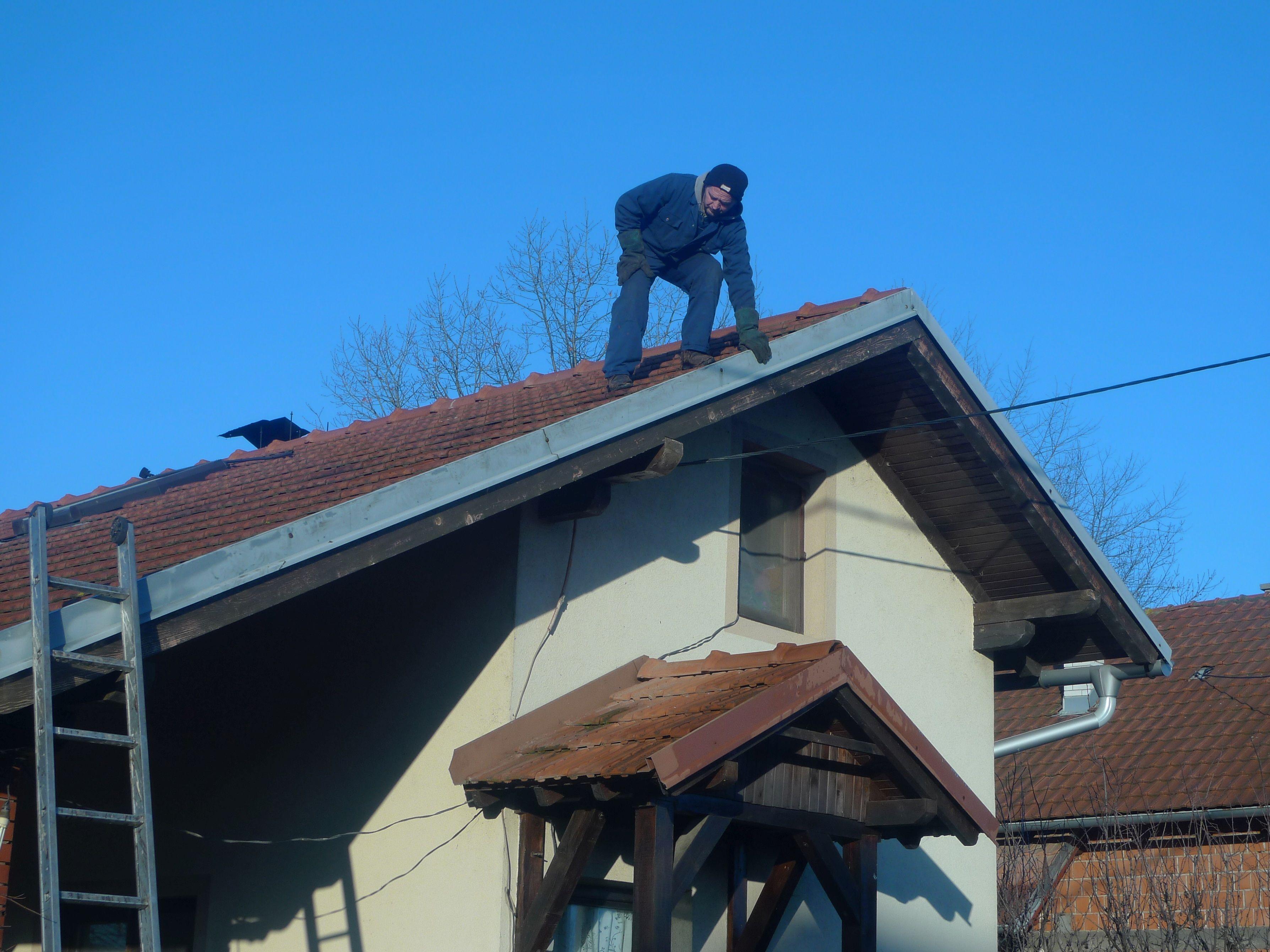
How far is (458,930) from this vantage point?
6.20 m

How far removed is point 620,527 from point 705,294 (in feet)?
4.51

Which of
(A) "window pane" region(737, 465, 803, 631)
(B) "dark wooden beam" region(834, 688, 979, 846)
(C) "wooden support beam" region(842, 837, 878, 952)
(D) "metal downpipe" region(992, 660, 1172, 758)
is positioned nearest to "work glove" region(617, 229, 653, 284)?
(A) "window pane" region(737, 465, 803, 631)

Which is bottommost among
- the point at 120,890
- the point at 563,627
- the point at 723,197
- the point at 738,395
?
the point at 120,890

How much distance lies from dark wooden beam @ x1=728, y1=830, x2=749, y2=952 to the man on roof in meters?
2.54

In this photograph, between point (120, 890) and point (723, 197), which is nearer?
point (723, 197)

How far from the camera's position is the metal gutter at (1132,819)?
1138 centimetres

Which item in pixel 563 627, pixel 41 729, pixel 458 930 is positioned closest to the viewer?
pixel 41 729

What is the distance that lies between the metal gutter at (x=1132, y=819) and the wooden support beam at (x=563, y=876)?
6.54 m

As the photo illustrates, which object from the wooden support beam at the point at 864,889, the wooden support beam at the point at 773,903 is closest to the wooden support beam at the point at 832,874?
the wooden support beam at the point at 864,889

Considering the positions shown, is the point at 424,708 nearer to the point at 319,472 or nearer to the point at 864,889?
the point at 319,472

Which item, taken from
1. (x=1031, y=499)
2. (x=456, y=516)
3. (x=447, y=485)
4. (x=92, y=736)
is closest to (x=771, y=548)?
(x=1031, y=499)

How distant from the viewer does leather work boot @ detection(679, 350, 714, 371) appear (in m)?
7.16

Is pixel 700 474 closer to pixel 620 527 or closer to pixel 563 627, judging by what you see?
pixel 620 527

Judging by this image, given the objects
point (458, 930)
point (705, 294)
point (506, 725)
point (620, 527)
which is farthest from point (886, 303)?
point (458, 930)
